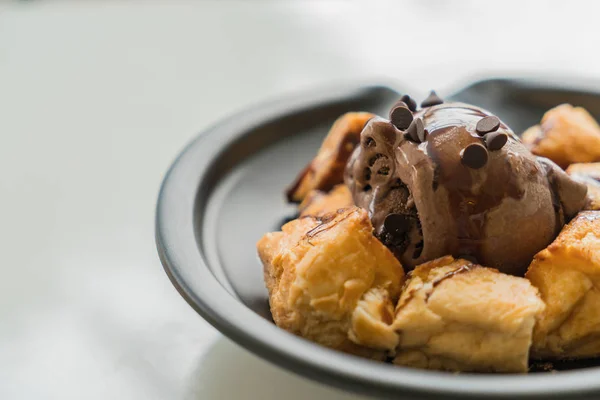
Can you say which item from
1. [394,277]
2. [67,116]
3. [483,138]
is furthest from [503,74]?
[67,116]

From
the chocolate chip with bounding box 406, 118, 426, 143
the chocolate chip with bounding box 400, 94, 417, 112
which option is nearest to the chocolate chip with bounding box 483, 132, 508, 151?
the chocolate chip with bounding box 406, 118, 426, 143

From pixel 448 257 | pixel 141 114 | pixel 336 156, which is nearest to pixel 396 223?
pixel 448 257

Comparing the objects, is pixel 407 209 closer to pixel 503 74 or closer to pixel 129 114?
pixel 503 74

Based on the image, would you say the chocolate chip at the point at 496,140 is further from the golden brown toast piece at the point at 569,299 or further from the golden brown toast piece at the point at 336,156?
the golden brown toast piece at the point at 336,156

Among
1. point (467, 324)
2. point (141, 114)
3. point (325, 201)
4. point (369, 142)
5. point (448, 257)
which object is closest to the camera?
point (467, 324)

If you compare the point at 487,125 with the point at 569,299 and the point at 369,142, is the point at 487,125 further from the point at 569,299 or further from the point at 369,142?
the point at 569,299

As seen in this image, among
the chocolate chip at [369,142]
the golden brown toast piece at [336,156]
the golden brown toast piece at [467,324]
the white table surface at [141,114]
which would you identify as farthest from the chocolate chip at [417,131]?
the white table surface at [141,114]
